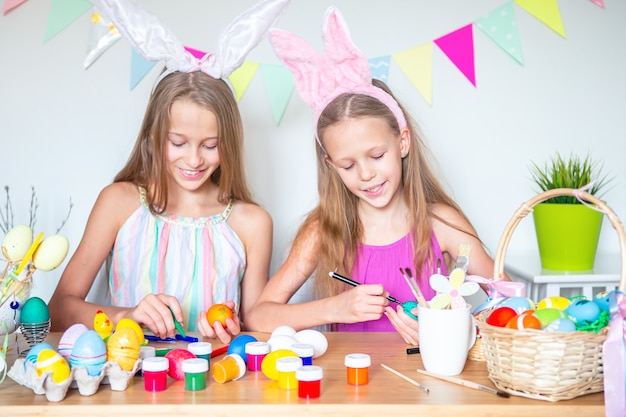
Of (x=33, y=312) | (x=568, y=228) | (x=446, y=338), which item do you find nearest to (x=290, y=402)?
(x=446, y=338)

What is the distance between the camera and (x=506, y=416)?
3.32 feet

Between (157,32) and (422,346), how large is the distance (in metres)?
1.00

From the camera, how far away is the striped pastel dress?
1.91 m

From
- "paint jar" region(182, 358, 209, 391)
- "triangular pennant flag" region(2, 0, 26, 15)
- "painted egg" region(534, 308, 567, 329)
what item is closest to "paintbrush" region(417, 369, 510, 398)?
"painted egg" region(534, 308, 567, 329)

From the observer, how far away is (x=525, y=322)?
104cm

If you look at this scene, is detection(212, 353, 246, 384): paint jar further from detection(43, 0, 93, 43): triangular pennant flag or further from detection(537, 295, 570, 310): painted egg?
detection(43, 0, 93, 43): triangular pennant flag

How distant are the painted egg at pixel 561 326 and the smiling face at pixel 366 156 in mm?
739

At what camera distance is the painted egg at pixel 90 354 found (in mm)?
1068

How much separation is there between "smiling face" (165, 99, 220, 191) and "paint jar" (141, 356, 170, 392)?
814mm

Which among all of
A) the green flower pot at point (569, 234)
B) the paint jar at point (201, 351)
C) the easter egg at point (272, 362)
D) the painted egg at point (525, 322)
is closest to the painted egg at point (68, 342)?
the paint jar at point (201, 351)

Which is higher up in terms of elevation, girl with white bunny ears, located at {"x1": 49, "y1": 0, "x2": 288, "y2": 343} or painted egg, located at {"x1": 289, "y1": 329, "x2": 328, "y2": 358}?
girl with white bunny ears, located at {"x1": 49, "y1": 0, "x2": 288, "y2": 343}

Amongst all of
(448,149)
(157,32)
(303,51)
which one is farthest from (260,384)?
(448,149)

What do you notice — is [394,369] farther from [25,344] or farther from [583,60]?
[583,60]

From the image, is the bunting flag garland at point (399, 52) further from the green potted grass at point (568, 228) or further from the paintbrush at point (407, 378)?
the paintbrush at point (407, 378)
